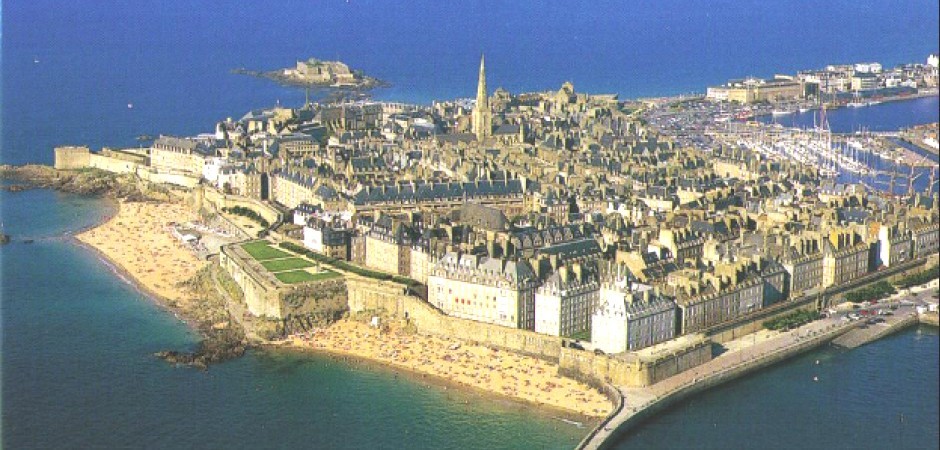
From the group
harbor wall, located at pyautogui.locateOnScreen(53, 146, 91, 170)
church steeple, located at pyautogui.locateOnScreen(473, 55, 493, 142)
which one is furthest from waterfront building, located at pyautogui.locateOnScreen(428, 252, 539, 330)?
harbor wall, located at pyautogui.locateOnScreen(53, 146, 91, 170)

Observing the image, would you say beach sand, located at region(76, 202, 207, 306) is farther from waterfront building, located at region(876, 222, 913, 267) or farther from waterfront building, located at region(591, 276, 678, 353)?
waterfront building, located at region(876, 222, 913, 267)

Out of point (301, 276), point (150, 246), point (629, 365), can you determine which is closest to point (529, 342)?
point (629, 365)

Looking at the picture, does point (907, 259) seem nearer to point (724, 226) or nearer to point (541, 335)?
point (724, 226)

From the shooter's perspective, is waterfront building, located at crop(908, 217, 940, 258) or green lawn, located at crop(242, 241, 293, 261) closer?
green lawn, located at crop(242, 241, 293, 261)

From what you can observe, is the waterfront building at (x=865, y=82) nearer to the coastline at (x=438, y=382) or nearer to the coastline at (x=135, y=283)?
the coastline at (x=135, y=283)

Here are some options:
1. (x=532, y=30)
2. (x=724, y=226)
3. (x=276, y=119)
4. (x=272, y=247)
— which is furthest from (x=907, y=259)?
(x=532, y=30)

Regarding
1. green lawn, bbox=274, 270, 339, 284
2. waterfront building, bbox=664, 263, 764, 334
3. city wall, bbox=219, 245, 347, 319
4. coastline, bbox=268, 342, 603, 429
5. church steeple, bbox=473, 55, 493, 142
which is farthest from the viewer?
church steeple, bbox=473, 55, 493, 142

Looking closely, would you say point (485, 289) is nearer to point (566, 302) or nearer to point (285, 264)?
point (566, 302)

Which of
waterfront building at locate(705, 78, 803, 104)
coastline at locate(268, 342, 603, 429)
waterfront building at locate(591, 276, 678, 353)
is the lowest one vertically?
coastline at locate(268, 342, 603, 429)
